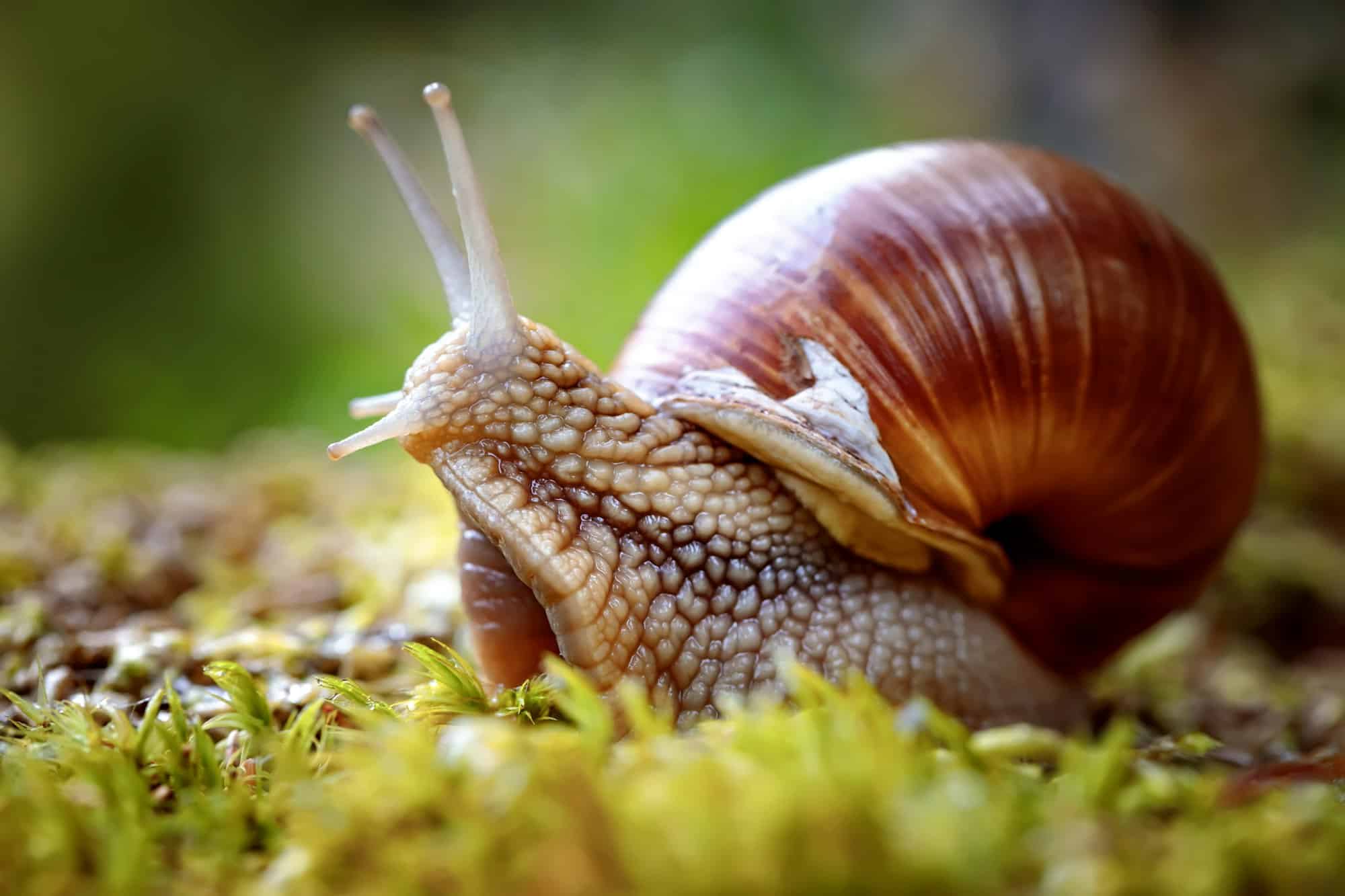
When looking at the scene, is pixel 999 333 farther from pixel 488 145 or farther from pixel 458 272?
pixel 488 145

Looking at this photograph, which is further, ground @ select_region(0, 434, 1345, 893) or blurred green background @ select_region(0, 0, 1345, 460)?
blurred green background @ select_region(0, 0, 1345, 460)

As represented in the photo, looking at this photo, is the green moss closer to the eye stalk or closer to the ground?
the ground

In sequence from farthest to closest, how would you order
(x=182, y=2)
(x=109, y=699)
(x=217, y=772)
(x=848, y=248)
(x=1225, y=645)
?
(x=182, y=2) → (x=1225, y=645) → (x=848, y=248) → (x=109, y=699) → (x=217, y=772)

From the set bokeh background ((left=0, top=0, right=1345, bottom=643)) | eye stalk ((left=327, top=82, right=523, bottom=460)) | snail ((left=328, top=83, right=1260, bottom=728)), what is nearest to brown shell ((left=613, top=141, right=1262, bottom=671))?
snail ((left=328, top=83, right=1260, bottom=728))

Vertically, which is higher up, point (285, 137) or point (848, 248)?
point (285, 137)

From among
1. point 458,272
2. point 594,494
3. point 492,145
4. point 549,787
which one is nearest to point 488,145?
point 492,145

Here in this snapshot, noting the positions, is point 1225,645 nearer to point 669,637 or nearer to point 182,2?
point 669,637

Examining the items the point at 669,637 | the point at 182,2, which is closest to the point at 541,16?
the point at 182,2

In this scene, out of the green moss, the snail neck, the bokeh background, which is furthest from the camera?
the bokeh background
